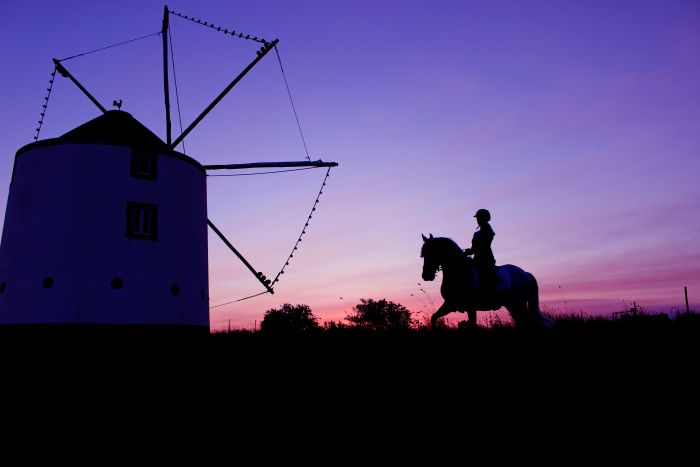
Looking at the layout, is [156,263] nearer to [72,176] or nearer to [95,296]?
[95,296]

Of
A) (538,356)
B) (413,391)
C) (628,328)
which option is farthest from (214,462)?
(628,328)

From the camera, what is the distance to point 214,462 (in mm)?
A: 4117

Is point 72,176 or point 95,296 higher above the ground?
point 72,176

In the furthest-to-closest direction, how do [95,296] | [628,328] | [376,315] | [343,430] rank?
1. [376,315]
2. [95,296]
3. [628,328]
4. [343,430]

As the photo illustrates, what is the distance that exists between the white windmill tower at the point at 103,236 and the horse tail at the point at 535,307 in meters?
9.22

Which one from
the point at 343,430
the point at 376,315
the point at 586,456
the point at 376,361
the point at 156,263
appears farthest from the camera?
the point at 376,315

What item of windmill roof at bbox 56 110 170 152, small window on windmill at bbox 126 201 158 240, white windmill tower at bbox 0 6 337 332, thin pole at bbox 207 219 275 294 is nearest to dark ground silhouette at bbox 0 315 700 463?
white windmill tower at bbox 0 6 337 332

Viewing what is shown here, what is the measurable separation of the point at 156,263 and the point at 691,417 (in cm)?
1291

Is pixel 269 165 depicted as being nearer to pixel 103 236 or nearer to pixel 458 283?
pixel 103 236

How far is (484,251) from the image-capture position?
11.2 metres

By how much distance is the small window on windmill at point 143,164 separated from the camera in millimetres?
14805

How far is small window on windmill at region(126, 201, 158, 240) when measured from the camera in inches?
556

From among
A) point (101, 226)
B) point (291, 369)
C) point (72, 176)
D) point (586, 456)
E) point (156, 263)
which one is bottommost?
point (586, 456)

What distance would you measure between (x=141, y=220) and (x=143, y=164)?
5.79 feet
